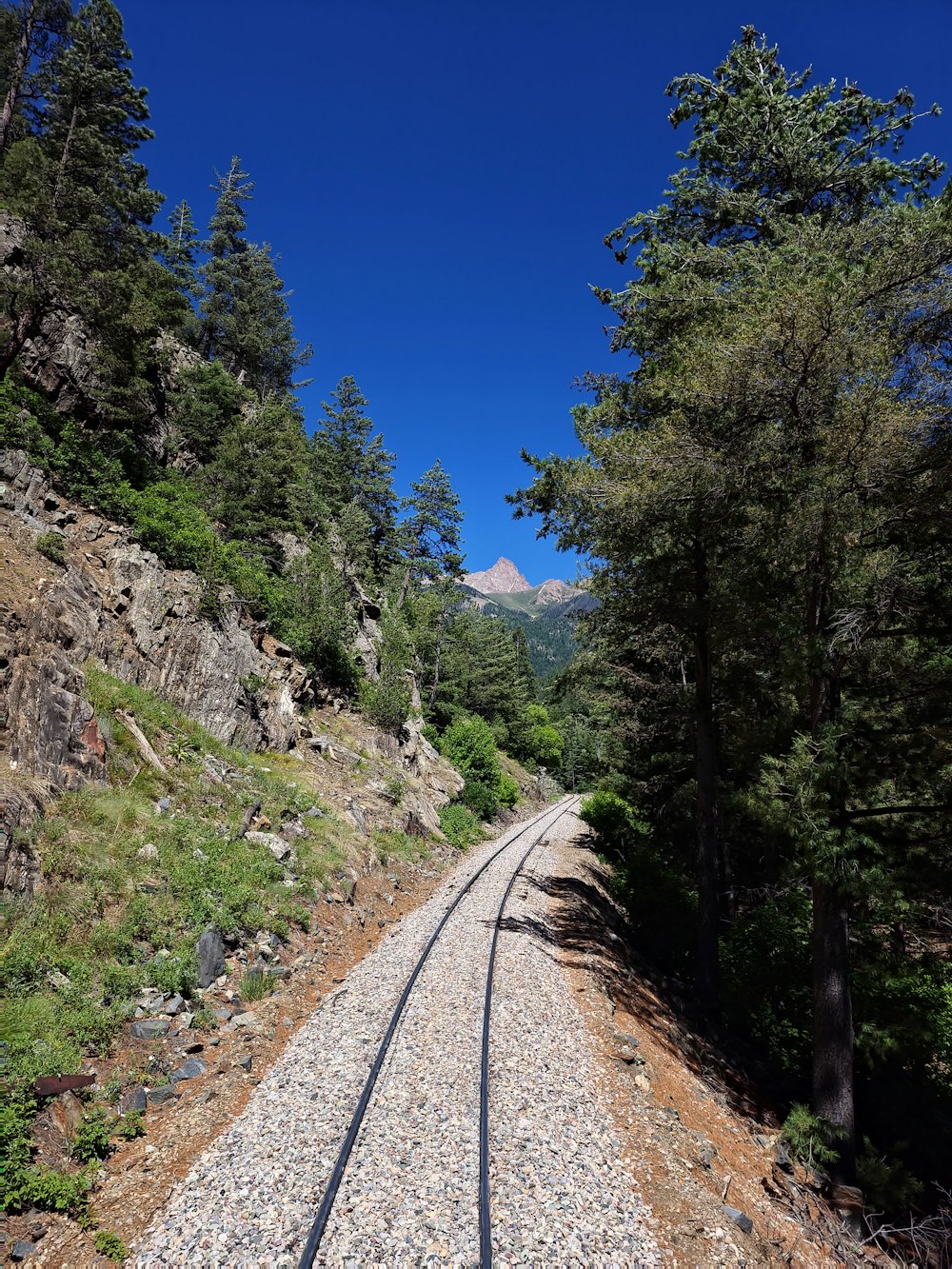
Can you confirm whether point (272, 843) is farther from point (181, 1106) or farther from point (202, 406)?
point (202, 406)

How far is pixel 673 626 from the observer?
1148 centimetres

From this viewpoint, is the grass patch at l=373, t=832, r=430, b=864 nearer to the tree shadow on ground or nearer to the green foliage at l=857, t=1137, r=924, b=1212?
the tree shadow on ground

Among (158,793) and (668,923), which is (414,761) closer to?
(668,923)

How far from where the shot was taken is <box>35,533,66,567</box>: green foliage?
11.9m

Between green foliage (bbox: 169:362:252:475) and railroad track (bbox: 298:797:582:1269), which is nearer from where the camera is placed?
railroad track (bbox: 298:797:582:1269)

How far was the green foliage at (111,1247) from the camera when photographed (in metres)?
4.29

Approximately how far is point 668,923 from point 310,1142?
1162 centimetres

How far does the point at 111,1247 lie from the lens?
4340 millimetres

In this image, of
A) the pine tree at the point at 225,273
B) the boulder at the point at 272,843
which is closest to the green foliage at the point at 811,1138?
the boulder at the point at 272,843

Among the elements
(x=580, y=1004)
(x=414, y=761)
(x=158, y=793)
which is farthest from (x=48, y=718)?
(x=414, y=761)

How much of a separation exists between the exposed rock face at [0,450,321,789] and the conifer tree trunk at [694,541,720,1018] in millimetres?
11350

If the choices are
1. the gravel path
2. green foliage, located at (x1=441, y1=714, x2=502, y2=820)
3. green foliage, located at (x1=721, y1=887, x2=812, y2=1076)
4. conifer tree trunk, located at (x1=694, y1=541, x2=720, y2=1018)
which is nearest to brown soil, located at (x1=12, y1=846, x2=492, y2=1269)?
the gravel path

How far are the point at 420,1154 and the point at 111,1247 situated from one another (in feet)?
8.65

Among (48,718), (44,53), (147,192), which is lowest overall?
(48,718)
